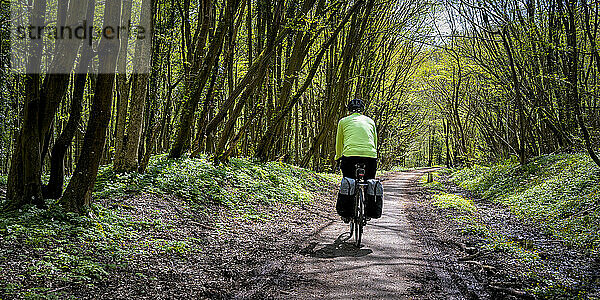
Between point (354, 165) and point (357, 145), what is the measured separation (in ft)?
1.04

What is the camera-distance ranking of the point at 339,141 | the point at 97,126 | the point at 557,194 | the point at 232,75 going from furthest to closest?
the point at 232,75 → the point at 557,194 → the point at 339,141 → the point at 97,126

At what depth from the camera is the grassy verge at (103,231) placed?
4.07m

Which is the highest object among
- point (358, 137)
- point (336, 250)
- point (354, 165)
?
point (358, 137)

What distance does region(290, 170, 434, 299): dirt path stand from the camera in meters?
4.25

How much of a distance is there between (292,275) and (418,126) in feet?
143

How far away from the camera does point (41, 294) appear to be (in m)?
3.68

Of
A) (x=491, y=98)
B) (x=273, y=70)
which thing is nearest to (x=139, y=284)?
(x=273, y=70)

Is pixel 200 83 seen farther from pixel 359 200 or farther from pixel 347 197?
pixel 359 200

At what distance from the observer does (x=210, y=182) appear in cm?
945

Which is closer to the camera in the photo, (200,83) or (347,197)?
(347,197)

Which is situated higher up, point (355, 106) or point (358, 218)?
point (355, 106)

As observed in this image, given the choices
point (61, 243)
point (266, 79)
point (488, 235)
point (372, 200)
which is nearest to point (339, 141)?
point (372, 200)

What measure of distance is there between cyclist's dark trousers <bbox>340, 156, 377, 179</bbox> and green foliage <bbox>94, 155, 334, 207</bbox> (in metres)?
3.14

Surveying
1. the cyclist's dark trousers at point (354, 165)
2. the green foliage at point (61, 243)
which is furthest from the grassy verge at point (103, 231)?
the cyclist's dark trousers at point (354, 165)
